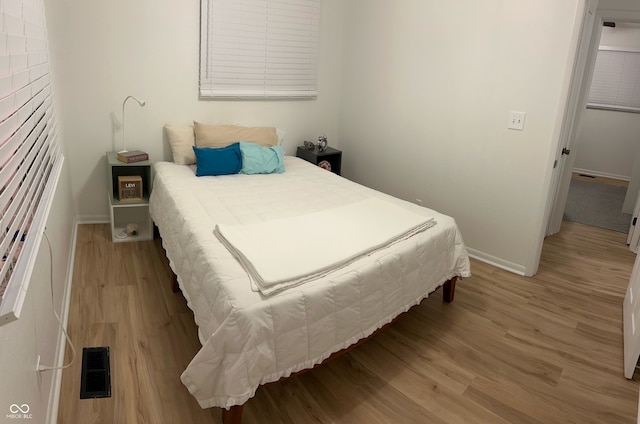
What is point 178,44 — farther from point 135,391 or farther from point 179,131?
point 135,391

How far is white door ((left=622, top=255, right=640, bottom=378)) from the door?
87 cm

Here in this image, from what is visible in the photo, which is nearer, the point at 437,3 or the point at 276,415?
the point at 276,415

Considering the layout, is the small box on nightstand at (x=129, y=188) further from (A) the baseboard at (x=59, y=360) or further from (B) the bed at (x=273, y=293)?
(A) the baseboard at (x=59, y=360)

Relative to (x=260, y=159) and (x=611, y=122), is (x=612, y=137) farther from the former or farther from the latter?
(x=260, y=159)

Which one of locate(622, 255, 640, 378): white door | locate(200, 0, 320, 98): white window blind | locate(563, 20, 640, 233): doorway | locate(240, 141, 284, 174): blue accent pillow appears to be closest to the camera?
locate(622, 255, 640, 378): white door

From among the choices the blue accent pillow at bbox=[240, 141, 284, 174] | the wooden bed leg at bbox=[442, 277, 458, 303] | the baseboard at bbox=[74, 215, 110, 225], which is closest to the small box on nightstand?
the baseboard at bbox=[74, 215, 110, 225]

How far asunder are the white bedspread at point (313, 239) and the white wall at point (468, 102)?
3.51 feet

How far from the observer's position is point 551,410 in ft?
6.63

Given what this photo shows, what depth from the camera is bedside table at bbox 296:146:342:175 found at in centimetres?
409

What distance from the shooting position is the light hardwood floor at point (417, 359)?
1927 mm

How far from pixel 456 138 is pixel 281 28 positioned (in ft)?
5.76

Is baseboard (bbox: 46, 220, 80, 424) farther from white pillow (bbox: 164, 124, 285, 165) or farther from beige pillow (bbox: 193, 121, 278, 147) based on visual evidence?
beige pillow (bbox: 193, 121, 278, 147)

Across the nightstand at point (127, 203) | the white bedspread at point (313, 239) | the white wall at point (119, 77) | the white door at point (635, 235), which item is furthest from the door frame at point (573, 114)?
the nightstand at point (127, 203)

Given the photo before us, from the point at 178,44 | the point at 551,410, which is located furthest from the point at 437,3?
the point at 551,410
